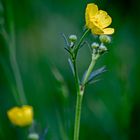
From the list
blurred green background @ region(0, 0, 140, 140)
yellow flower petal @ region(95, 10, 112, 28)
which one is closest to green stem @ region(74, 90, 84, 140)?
yellow flower petal @ region(95, 10, 112, 28)

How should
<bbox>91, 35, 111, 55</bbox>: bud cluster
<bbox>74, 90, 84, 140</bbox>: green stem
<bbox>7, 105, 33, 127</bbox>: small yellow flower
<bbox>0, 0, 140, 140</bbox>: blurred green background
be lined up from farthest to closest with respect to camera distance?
<bbox>0, 0, 140, 140</bbox>: blurred green background → <bbox>7, 105, 33, 127</bbox>: small yellow flower → <bbox>91, 35, 111, 55</bbox>: bud cluster → <bbox>74, 90, 84, 140</bbox>: green stem

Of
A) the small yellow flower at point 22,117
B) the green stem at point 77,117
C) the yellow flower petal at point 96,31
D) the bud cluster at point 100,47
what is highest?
the yellow flower petal at point 96,31

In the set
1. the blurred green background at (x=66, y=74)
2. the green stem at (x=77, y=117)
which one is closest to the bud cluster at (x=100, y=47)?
the green stem at (x=77, y=117)

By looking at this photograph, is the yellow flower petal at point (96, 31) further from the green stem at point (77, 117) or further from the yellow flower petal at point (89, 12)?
the green stem at point (77, 117)

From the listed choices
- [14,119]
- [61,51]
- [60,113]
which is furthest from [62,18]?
[14,119]

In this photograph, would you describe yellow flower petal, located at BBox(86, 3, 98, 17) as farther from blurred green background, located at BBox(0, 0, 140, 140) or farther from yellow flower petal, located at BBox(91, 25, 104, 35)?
blurred green background, located at BBox(0, 0, 140, 140)

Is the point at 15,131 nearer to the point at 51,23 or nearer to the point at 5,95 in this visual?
the point at 5,95
